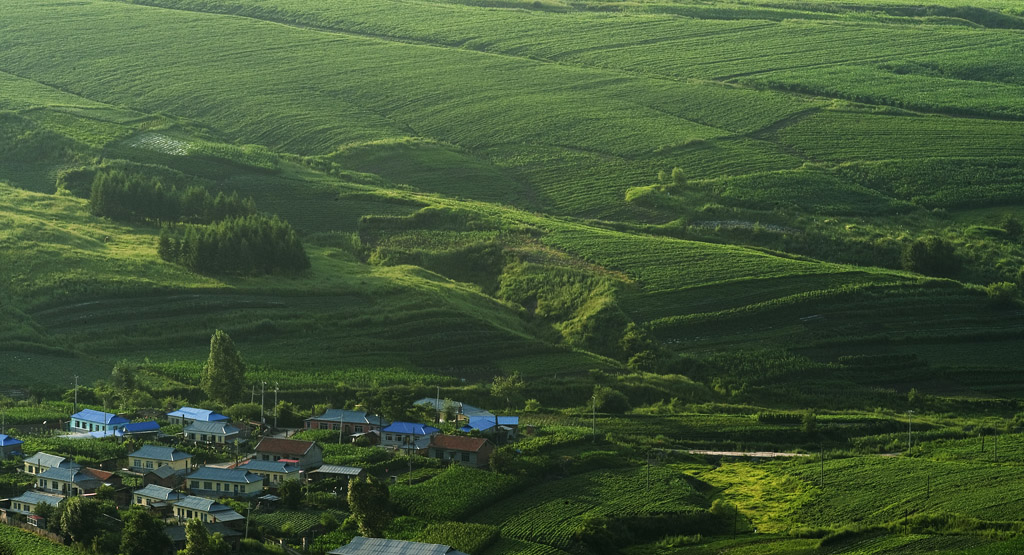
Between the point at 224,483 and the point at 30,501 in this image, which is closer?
the point at 30,501

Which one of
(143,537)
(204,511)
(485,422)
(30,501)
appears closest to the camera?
(143,537)

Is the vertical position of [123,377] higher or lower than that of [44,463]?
lower

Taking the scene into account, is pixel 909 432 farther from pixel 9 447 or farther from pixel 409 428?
pixel 9 447

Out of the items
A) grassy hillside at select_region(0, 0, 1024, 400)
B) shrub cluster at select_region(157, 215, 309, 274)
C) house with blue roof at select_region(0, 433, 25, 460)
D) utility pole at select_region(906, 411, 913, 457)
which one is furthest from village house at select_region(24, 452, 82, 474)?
utility pole at select_region(906, 411, 913, 457)

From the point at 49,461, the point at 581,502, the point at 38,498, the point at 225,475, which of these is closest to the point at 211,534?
the point at 225,475

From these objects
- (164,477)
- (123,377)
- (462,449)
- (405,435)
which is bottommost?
(123,377)

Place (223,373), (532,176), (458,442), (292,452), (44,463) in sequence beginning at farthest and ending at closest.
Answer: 1. (532,176)
2. (223,373)
3. (458,442)
4. (292,452)
5. (44,463)

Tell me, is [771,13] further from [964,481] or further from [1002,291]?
[964,481]
